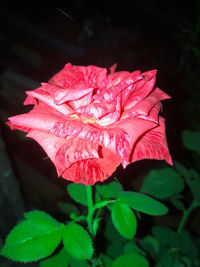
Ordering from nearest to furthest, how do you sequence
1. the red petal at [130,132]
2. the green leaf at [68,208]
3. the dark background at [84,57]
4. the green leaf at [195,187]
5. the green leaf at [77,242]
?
the red petal at [130,132] < the green leaf at [77,242] < the green leaf at [195,187] < the green leaf at [68,208] < the dark background at [84,57]

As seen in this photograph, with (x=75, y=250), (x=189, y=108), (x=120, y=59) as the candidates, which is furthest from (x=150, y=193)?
(x=120, y=59)

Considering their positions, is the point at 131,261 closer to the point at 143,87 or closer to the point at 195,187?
the point at 195,187

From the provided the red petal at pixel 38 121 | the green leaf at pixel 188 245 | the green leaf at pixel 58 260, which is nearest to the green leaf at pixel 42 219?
the green leaf at pixel 58 260

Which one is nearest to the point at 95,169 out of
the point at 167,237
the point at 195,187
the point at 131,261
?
the point at 131,261

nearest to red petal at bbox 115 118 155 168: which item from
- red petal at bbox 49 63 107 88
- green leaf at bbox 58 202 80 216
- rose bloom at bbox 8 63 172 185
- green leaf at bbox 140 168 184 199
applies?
rose bloom at bbox 8 63 172 185

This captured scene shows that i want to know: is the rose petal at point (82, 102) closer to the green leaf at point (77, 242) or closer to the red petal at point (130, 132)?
the red petal at point (130, 132)

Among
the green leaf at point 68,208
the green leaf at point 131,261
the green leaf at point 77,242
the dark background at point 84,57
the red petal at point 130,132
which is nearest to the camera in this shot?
the red petal at point 130,132
